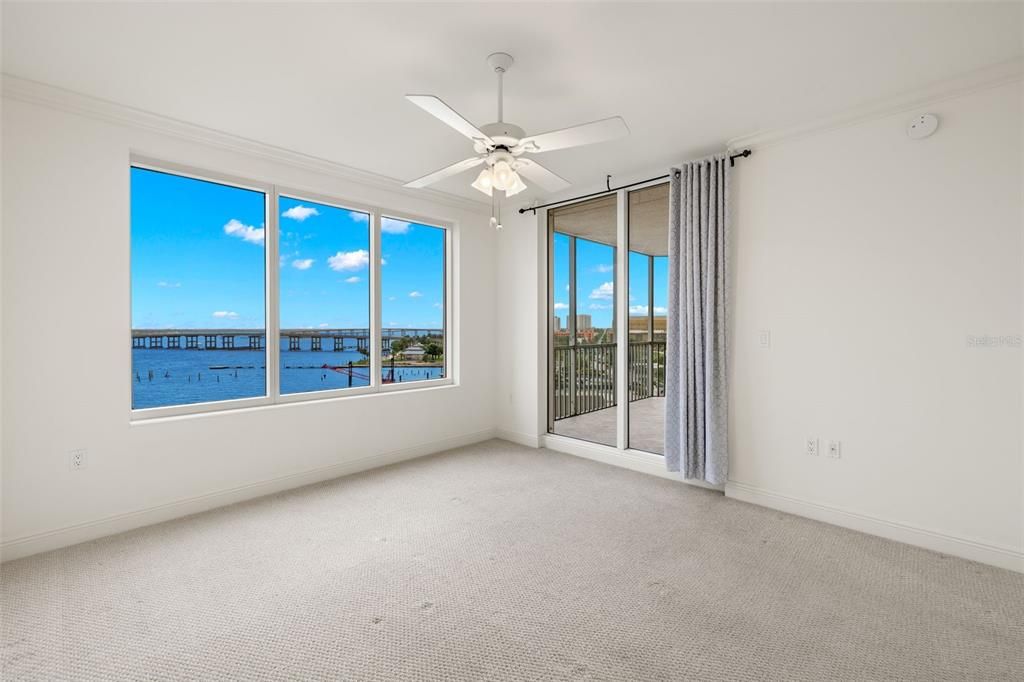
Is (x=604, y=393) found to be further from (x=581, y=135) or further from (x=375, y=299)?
(x=581, y=135)

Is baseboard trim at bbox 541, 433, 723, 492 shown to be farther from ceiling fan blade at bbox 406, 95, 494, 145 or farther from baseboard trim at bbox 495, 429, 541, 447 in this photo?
ceiling fan blade at bbox 406, 95, 494, 145

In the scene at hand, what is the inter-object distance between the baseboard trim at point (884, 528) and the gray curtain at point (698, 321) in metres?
0.28

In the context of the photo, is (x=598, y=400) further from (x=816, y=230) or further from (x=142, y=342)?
(x=142, y=342)

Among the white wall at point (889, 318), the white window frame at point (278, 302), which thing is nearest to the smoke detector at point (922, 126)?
the white wall at point (889, 318)

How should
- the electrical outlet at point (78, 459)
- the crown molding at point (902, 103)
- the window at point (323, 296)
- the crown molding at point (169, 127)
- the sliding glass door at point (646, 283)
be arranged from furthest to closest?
the sliding glass door at point (646, 283) < the window at point (323, 296) < the electrical outlet at point (78, 459) < the crown molding at point (169, 127) < the crown molding at point (902, 103)

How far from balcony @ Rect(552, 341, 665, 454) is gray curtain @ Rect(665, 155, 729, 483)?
2.38 feet

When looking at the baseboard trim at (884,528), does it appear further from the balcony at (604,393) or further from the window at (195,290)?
the window at (195,290)

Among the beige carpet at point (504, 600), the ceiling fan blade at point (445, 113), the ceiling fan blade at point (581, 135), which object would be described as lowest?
the beige carpet at point (504, 600)

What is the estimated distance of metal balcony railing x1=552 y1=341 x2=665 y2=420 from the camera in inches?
186

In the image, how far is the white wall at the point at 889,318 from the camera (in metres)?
2.50

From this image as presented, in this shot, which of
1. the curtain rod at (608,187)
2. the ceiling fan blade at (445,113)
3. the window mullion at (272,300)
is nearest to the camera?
the ceiling fan blade at (445,113)

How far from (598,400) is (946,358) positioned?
3.28m

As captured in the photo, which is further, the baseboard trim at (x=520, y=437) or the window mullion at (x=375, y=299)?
the baseboard trim at (x=520, y=437)

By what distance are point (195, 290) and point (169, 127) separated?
42.5 inches
